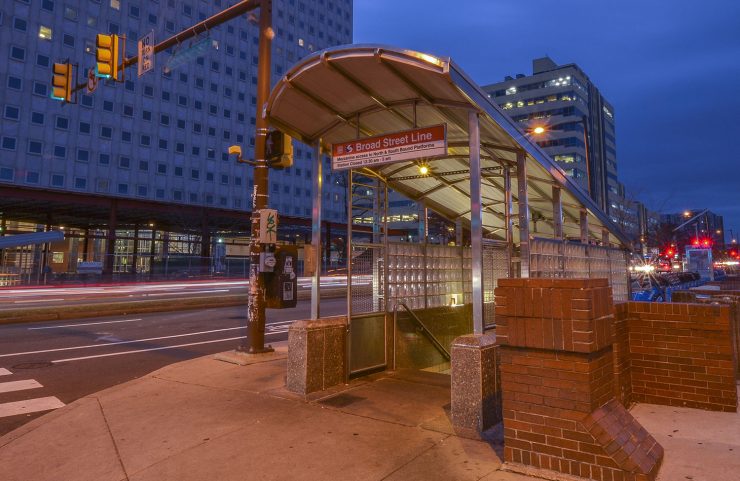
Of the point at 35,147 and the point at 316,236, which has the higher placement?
the point at 35,147

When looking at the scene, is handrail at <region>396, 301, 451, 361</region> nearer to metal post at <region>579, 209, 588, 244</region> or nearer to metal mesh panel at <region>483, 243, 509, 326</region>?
metal mesh panel at <region>483, 243, 509, 326</region>

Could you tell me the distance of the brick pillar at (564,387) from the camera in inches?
138

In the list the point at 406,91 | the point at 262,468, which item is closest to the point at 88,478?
the point at 262,468

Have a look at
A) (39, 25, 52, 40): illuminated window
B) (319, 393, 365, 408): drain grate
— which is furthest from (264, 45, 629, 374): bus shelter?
(39, 25, 52, 40): illuminated window

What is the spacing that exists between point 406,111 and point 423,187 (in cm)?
236

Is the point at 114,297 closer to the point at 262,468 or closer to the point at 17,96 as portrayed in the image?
the point at 262,468

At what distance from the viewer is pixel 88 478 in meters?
3.97

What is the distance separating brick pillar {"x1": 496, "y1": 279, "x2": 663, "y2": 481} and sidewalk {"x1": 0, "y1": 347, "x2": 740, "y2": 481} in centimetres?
35

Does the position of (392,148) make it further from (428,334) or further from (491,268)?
(491,268)

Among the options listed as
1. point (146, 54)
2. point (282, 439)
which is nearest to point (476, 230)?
point (282, 439)

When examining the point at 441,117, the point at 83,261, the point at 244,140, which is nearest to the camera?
the point at 441,117

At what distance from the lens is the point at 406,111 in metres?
6.98

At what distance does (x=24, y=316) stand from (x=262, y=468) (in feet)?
48.0

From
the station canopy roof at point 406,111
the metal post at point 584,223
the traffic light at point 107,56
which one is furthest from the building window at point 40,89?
the metal post at point 584,223
